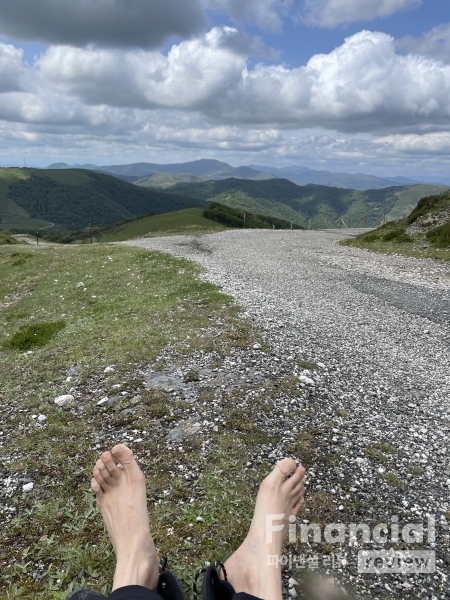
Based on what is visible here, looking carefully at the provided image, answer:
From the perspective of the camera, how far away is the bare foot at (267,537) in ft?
12.6

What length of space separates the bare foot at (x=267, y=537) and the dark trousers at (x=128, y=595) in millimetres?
515

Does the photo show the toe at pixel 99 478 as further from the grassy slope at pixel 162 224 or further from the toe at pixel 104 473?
the grassy slope at pixel 162 224

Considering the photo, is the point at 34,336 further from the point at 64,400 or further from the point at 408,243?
the point at 408,243

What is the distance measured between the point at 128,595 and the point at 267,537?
1557 mm

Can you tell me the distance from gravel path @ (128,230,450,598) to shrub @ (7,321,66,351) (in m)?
6.49

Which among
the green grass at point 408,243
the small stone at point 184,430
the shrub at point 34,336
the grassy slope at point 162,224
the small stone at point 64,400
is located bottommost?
the grassy slope at point 162,224

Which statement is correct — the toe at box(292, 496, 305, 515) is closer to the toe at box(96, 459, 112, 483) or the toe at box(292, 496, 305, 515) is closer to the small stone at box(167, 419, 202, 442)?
the small stone at box(167, 419, 202, 442)

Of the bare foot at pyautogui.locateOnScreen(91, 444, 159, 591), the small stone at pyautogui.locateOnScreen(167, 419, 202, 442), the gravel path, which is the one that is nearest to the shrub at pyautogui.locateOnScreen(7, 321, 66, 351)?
the gravel path

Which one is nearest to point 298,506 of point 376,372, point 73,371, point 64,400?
point 376,372

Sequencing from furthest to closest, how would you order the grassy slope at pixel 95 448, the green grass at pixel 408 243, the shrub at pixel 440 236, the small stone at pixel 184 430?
1. the shrub at pixel 440 236
2. the green grass at pixel 408 243
3. the small stone at pixel 184 430
4. the grassy slope at pixel 95 448

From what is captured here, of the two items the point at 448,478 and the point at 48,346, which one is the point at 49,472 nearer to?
the point at 448,478

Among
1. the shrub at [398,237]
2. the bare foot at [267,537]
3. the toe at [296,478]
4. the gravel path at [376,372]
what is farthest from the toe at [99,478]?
the shrub at [398,237]

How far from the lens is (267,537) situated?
4.26 metres

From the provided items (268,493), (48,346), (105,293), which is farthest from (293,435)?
(105,293)
